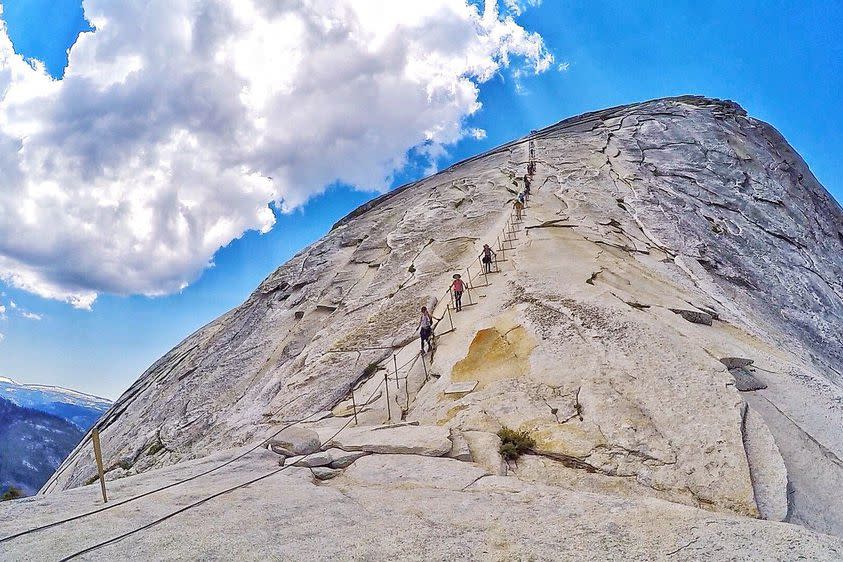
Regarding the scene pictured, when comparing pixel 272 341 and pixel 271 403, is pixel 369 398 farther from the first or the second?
pixel 272 341

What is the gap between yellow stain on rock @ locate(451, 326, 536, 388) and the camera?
13672 millimetres

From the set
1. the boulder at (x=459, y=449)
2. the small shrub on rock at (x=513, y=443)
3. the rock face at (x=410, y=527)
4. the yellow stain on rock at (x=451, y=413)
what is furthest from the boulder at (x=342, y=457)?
the small shrub on rock at (x=513, y=443)

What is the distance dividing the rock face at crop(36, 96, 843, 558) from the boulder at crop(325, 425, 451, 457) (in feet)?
0.18

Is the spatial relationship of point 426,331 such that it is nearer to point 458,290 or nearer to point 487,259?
point 458,290

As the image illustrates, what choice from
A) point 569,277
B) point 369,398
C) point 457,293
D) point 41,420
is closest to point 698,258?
point 569,277

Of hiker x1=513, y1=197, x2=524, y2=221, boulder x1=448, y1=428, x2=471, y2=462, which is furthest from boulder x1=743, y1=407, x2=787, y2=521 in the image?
hiker x1=513, y1=197, x2=524, y2=221

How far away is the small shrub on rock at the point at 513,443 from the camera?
10247 millimetres

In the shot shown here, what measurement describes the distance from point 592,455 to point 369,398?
706cm

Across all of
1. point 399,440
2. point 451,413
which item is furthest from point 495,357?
point 399,440

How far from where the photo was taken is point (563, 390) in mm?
12195

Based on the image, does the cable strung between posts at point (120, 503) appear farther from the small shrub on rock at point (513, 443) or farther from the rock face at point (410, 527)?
the small shrub on rock at point (513, 443)

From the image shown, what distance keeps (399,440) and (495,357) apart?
4411 mm

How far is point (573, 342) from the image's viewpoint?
1373cm

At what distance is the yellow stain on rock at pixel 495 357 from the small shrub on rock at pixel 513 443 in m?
2.62
